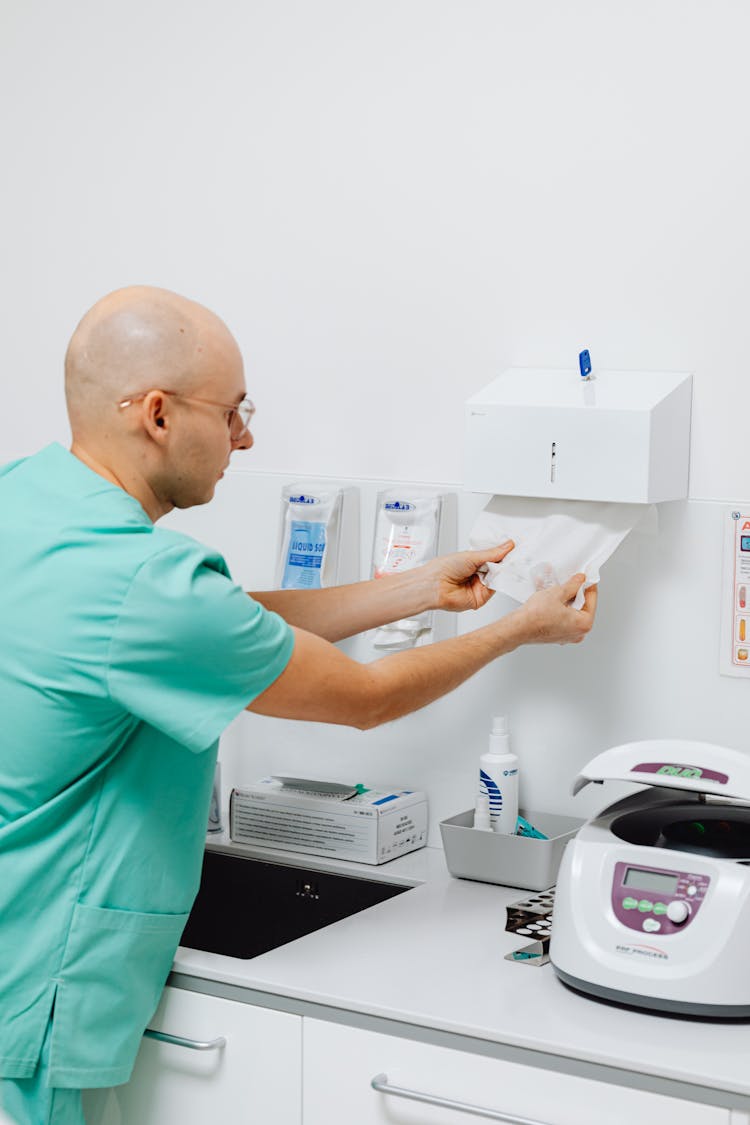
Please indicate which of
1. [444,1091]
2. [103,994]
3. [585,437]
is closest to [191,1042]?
[103,994]

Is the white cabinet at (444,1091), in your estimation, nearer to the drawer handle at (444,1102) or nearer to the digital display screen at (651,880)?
the drawer handle at (444,1102)

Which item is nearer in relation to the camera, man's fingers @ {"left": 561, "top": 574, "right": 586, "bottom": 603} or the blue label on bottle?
man's fingers @ {"left": 561, "top": 574, "right": 586, "bottom": 603}

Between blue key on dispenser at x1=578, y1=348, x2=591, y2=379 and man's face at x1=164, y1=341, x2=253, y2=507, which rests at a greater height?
blue key on dispenser at x1=578, y1=348, x2=591, y2=379

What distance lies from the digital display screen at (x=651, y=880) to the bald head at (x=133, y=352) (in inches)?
29.3

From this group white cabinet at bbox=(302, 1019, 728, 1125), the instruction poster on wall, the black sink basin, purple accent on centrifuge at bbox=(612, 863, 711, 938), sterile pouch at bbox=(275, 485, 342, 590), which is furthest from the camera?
sterile pouch at bbox=(275, 485, 342, 590)

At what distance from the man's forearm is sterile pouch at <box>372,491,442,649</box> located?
0.29ft

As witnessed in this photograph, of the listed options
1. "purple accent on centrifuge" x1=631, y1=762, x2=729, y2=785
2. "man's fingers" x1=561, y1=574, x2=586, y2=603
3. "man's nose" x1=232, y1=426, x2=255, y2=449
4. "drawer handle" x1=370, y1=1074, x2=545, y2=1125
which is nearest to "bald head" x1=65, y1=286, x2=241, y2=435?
"man's nose" x1=232, y1=426, x2=255, y2=449

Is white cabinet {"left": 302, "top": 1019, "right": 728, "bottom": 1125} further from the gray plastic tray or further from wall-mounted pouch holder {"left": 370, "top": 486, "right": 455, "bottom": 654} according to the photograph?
wall-mounted pouch holder {"left": 370, "top": 486, "right": 455, "bottom": 654}

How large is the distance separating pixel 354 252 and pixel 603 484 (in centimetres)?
65

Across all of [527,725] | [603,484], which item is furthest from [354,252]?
[527,725]

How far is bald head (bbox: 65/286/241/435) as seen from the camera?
5.10ft

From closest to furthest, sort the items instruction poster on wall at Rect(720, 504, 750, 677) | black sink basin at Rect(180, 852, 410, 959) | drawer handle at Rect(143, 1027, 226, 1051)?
drawer handle at Rect(143, 1027, 226, 1051) → instruction poster on wall at Rect(720, 504, 750, 677) → black sink basin at Rect(180, 852, 410, 959)

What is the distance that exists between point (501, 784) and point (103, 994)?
0.69m

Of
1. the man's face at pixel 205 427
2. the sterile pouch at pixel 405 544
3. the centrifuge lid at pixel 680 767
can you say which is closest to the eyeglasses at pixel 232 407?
the man's face at pixel 205 427
